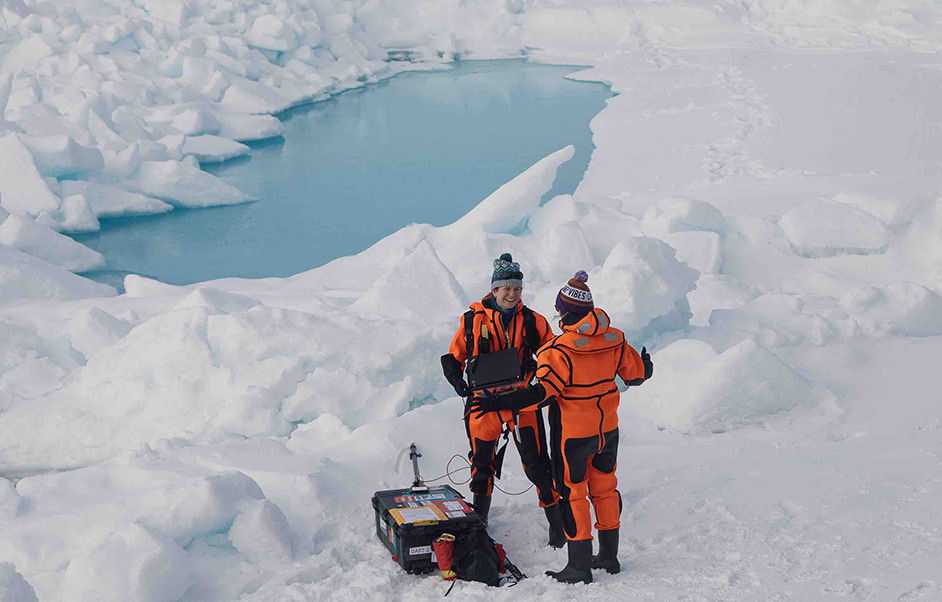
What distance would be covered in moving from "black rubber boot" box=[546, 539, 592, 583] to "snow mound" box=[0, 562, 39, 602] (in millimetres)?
1769

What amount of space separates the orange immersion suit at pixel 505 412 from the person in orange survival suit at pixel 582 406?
233mm

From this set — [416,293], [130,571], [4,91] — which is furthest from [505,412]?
[4,91]

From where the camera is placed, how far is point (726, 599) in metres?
2.84

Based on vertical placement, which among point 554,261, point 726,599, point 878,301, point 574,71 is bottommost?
point 574,71

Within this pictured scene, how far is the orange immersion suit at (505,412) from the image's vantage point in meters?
3.38

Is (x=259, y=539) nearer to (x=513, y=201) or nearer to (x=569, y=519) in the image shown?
(x=569, y=519)

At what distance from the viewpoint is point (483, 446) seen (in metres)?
3.42

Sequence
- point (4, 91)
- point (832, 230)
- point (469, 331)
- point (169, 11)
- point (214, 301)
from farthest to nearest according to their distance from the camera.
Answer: point (169, 11)
point (4, 91)
point (832, 230)
point (214, 301)
point (469, 331)

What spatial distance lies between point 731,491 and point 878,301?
2.80 metres

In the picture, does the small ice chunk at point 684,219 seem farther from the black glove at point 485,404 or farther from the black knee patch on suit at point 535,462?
the black glove at point 485,404

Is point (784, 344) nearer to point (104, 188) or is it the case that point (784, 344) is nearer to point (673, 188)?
point (673, 188)

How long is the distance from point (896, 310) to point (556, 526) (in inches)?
140

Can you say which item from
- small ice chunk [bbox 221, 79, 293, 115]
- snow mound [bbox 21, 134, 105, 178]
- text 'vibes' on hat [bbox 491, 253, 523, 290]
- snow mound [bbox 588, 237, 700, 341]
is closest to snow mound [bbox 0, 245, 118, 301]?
snow mound [bbox 21, 134, 105, 178]

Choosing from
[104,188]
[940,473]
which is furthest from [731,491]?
[104,188]
